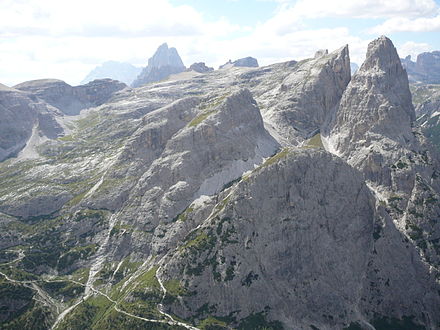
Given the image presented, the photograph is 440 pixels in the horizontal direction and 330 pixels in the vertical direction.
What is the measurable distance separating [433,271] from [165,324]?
432 ft

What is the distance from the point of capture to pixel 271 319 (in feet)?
611

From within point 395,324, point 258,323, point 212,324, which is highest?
point 212,324

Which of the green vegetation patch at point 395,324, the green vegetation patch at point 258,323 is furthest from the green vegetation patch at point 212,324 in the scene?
the green vegetation patch at point 395,324

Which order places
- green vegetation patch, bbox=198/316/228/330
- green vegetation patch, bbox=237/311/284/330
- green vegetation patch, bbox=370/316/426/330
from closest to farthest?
green vegetation patch, bbox=198/316/228/330, green vegetation patch, bbox=237/311/284/330, green vegetation patch, bbox=370/316/426/330

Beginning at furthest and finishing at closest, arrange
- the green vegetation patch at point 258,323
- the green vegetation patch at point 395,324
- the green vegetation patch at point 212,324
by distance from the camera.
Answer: the green vegetation patch at point 395,324
the green vegetation patch at point 258,323
the green vegetation patch at point 212,324

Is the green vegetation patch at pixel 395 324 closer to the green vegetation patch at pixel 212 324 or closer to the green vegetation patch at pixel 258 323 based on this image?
the green vegetation patch at pixel 258 323

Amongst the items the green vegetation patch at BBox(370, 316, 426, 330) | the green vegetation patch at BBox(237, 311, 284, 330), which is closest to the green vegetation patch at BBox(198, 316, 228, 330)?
the green vegetation patch at BBox(237, 311, 284, 330)

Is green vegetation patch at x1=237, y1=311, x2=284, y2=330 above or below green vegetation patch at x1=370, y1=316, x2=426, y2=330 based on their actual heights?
above

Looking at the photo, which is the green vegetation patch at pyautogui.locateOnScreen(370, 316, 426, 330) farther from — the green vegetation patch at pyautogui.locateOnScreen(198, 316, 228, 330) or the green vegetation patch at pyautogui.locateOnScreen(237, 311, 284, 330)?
the green vegetation patch at pyautogui.locateOnScreen(198, 316, 228, 330)

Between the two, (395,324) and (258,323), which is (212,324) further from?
(395,324)

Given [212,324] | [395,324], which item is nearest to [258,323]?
[212,324]

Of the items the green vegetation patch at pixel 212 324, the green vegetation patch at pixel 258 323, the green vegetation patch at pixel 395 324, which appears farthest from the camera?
the green vegetation patch at pixel 395 324

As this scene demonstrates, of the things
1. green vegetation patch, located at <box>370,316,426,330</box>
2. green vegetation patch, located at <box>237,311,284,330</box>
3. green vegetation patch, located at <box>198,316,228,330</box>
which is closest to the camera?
green vegetation patch, located at <box>198,316,228,330</box>

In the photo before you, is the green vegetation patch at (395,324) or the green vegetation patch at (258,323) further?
the green vegetation patch at (395,324)
